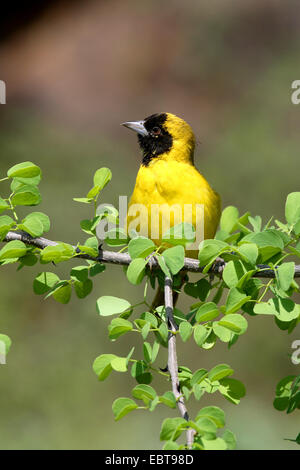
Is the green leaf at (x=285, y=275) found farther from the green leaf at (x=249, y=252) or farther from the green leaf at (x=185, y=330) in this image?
the green leaf at (x=185, y=330)

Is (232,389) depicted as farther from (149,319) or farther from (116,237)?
(116,237)

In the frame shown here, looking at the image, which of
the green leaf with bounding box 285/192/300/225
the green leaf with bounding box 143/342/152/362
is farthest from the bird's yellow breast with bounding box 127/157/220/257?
the green leaf with bounding box 143/342/152/362

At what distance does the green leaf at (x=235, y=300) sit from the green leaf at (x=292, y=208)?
0.29 meters

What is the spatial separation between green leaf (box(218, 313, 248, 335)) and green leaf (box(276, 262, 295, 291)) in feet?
0.46

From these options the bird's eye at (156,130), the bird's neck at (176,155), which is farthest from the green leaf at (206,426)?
the bird's eye at (156,130)

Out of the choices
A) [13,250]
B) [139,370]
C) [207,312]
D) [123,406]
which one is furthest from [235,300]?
[13,250]

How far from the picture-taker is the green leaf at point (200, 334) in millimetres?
1399

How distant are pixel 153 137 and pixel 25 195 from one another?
4.23 feet

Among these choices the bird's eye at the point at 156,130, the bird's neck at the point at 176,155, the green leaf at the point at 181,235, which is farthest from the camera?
the bird's eye at the point at 156,130

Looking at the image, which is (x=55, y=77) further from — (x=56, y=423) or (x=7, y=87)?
(x=56, y=423)

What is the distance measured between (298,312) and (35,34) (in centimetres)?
581

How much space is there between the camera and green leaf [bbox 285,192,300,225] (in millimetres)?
1612

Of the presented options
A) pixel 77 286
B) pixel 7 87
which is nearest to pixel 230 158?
pixel 7 87

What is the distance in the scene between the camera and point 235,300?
144cm
